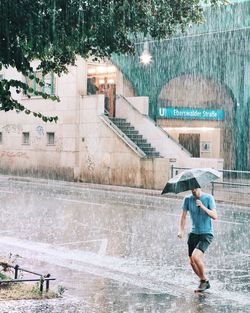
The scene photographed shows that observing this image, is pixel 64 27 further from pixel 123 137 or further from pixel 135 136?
pixel 135 136

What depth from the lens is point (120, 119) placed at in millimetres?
32625

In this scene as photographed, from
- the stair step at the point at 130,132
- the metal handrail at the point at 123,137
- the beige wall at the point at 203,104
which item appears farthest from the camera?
the beige wall at the point at 203,104

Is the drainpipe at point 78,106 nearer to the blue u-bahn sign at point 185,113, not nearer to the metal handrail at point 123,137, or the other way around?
the metal handrail at point 123,137

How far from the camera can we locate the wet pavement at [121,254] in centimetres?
849

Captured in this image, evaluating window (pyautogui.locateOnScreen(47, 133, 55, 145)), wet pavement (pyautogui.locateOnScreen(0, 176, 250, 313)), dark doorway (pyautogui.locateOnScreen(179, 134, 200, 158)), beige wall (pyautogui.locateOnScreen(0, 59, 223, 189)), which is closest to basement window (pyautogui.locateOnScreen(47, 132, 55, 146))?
window (pyautogui.locateOnScreen(47, 133, 55, 145))

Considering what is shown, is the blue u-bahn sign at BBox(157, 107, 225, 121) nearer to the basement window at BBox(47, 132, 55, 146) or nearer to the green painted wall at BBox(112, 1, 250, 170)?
the green painted wall at BBox(112, 1, 250, 170)

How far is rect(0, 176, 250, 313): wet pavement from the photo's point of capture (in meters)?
8.49

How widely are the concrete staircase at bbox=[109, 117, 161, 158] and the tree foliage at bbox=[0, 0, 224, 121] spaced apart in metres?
18.1

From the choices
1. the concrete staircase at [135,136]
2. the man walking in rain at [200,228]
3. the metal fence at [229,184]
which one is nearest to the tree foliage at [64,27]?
the man walking in rain at [200,228]

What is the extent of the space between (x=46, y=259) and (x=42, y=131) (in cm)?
2288

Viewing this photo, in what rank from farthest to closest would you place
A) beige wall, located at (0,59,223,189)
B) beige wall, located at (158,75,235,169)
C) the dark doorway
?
the dark doorway
beige wall, located at (158,75,235,169)
beige wall, located at (0,59,223,189)

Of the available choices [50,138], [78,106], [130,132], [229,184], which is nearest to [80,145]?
[78,106]

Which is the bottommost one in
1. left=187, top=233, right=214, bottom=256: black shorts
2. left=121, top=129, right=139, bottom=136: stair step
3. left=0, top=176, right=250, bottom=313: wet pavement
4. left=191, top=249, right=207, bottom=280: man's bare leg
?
left=0, top=176, right=250, bottom=313: wet pavement

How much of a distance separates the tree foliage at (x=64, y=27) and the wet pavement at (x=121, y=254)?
2.81 metres
